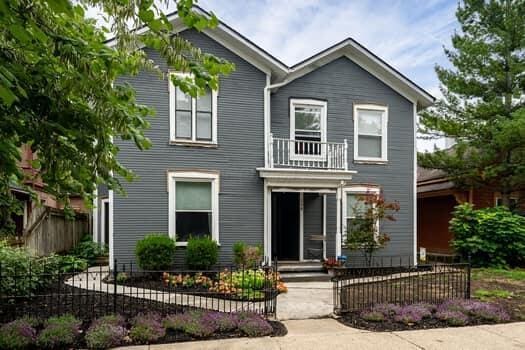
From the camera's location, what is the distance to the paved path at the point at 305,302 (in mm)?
7387

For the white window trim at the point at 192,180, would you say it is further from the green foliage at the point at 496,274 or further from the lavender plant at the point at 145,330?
the green foliage at the point at 496,274

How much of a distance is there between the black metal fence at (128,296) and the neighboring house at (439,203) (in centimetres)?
1132

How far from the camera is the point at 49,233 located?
1185 centimetres

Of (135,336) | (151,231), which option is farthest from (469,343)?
(151,231)

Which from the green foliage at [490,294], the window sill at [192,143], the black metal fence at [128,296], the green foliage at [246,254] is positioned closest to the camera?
the black metal fence at [128,296]

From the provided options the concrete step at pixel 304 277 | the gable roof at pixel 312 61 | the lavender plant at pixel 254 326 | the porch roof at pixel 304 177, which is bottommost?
the concrete step at pixel 304 277

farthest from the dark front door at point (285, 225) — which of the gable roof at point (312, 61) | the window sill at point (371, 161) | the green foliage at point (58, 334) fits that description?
the green foliage at point (58, 334)

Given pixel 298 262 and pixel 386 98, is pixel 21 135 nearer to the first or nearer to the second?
pixel 298 262

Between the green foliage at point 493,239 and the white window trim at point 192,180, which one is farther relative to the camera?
the green foliage at point 493,239

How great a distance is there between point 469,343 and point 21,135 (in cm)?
648

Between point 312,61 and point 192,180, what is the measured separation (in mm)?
5443

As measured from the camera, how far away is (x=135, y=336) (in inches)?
228

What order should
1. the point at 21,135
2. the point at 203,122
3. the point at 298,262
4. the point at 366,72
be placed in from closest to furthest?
the point at 21,135, the point at 203,122, the point at 298,262, the point at 366,72

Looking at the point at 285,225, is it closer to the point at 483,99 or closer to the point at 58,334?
the point at 58,334
